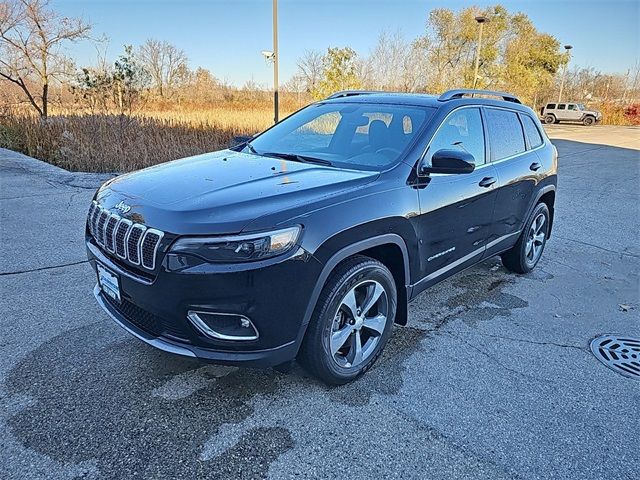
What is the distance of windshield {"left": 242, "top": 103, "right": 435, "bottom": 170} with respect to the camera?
10.1 ft

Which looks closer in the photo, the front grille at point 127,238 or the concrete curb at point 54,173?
the front grille at point 127,238

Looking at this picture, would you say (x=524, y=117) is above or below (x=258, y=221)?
above

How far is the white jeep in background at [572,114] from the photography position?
3534 centimetres

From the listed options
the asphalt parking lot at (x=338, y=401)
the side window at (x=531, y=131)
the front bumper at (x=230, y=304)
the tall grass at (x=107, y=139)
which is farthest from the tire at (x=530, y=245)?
the tall grass at (x=107, y=139)

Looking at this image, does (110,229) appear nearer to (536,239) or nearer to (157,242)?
(157,242)

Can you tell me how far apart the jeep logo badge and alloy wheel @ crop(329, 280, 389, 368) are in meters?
1.27

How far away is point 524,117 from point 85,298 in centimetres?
447

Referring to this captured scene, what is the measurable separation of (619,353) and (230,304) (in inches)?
117

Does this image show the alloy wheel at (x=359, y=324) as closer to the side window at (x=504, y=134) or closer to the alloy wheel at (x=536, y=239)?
the side window at (x=504, y=134)

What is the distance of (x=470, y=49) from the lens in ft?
111

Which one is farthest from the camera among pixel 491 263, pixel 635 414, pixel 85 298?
pixel 491 263

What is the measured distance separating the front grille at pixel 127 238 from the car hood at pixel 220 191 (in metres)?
0.05

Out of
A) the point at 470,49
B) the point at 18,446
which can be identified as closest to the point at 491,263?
the point at 18,446

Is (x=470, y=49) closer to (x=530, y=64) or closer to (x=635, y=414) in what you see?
(x=530, y=64)
